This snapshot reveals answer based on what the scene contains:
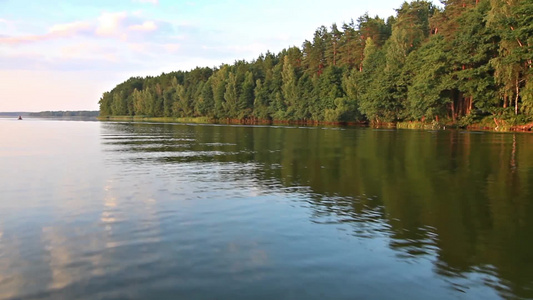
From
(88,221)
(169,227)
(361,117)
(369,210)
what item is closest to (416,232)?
(369,210)

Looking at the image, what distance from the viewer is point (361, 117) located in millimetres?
110938

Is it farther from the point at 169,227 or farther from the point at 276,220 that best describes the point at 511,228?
the point at 169,227

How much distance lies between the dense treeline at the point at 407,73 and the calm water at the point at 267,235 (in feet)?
156

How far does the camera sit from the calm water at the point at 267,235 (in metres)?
8.50

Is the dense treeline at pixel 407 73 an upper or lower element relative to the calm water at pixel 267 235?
upper

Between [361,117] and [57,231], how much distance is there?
10432cm

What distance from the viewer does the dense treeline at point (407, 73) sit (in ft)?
210

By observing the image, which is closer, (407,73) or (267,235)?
(267,235)

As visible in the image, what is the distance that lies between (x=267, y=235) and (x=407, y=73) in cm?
8740

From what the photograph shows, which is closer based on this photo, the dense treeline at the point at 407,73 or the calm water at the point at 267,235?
the calm water at the point at 267,235

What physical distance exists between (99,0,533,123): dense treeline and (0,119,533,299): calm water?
47466 millimetres

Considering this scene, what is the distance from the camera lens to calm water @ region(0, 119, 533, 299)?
8500 millimetres

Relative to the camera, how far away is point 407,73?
299ft

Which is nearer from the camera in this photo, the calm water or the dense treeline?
the calm water
